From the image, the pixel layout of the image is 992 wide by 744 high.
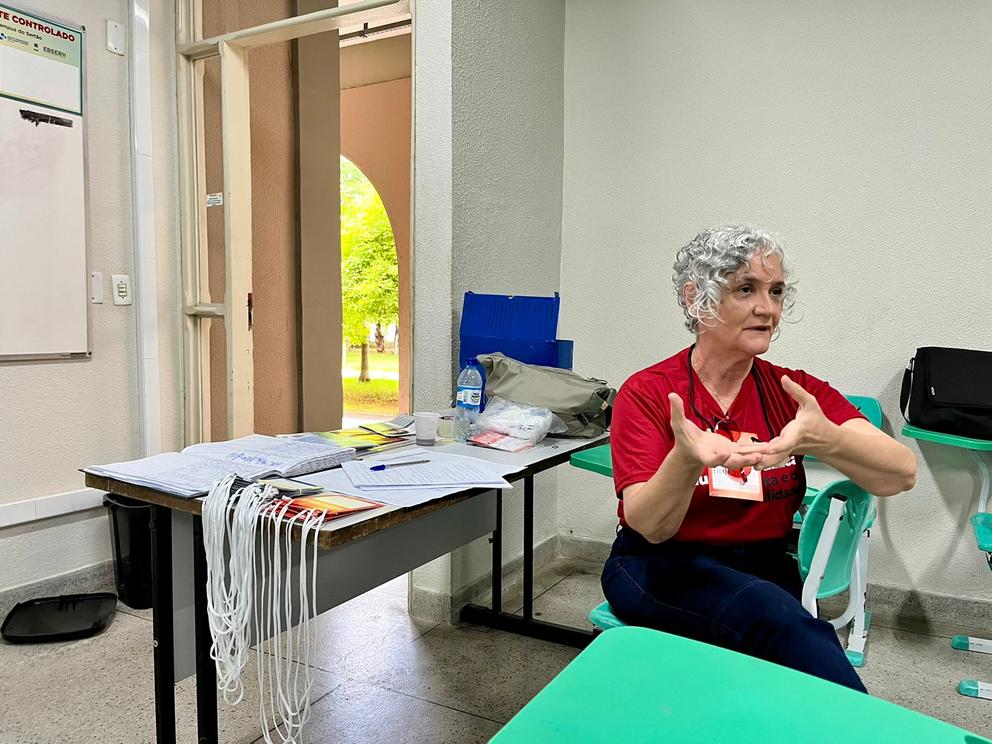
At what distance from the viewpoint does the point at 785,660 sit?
130 centimetres

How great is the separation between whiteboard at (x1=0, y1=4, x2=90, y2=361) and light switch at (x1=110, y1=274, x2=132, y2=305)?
0.14 meters

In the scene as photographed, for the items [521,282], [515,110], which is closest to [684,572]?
[521,282]

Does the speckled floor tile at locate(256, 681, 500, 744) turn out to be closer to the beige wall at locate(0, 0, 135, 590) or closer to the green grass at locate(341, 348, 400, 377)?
the beige wall at locate(0, 0, 135, 590)

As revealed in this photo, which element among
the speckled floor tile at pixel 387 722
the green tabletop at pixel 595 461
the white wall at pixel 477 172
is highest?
the white wall at pixel 477 172

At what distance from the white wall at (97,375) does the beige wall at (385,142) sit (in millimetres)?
4273

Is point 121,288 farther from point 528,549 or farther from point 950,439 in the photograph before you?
point 950,439

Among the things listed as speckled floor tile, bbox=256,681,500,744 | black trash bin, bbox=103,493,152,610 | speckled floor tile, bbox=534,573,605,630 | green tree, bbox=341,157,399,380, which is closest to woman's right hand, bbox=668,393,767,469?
speckled floor tile, bbox=256,681,500,744

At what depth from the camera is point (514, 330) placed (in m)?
2.60

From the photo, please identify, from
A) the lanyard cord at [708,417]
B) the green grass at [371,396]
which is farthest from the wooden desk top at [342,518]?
the green grass at [371,396]

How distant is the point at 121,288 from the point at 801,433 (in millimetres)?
2806

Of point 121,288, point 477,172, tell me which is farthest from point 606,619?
point 121,288

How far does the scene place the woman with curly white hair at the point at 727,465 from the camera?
135 centimetres

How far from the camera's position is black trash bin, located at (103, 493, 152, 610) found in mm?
2859

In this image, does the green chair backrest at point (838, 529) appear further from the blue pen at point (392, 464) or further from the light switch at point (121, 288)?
the light switch at point (121, 288)
